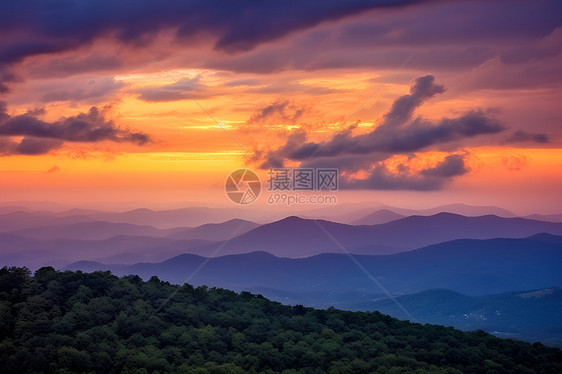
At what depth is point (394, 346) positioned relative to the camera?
5675 centimetres

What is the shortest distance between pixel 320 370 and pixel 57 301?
2481 centimetres

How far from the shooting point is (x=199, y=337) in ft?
171

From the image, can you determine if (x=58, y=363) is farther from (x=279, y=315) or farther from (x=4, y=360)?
(x=279, y=315)

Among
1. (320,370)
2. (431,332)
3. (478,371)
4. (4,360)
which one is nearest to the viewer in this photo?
(4,360)

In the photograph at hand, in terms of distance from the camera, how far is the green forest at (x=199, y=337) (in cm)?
4566

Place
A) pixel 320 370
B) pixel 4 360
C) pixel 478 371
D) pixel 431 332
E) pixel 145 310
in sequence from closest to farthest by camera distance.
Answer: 1. pixel 4 360
2. pixel 320 370
3. pixel 478 371
4. pixel 145 310
5. pixel 431 332

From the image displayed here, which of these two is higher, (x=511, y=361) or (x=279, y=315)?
(x=279, y=315)

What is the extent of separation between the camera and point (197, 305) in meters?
62.8

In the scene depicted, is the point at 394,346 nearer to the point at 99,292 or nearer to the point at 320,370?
the point at 320,370

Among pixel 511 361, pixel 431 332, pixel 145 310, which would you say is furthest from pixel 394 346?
pixel 145 310

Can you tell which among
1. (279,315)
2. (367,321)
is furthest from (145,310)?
(367,321)

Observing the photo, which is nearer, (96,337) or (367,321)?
(96,337)

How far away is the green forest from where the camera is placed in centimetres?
4566

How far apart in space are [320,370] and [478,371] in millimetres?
14893
